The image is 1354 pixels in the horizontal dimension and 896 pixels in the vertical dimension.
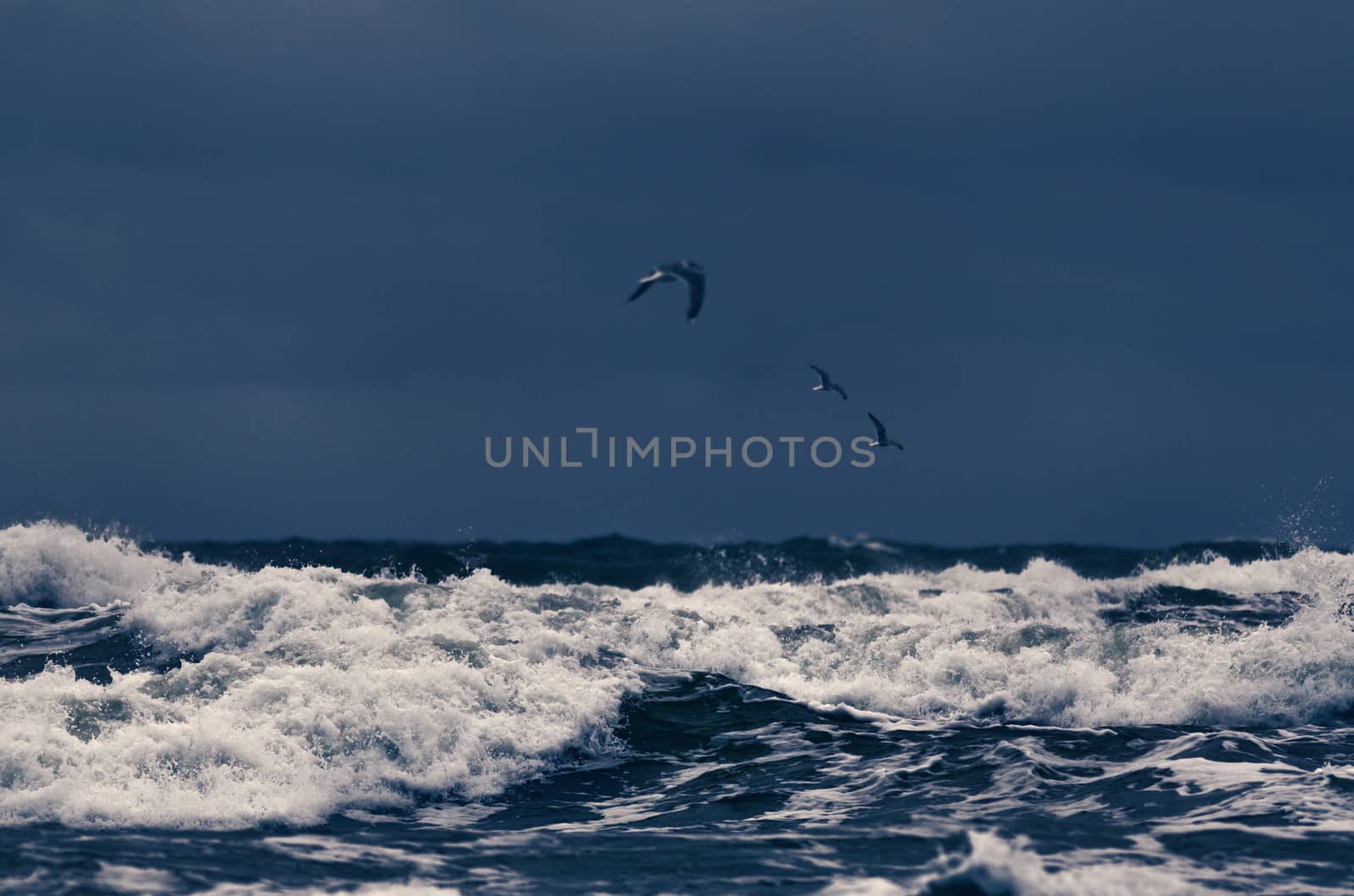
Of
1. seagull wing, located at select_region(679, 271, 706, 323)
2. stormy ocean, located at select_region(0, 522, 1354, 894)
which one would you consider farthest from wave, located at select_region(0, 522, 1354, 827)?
seagull wing, located at select_region(679, 271, 706, 323)

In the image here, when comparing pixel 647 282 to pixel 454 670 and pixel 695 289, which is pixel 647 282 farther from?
pixel 454 670

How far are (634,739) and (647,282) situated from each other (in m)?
5.89

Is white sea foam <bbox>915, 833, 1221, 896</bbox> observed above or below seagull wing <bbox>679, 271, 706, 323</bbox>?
below

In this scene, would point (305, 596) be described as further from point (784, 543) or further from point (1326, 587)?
point (784, 543)

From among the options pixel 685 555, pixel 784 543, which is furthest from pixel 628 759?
pixel 784 543

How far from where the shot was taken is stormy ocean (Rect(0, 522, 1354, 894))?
36.5ft

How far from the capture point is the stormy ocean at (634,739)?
1113cm

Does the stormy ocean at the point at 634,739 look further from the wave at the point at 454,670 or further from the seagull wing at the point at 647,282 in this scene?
the seagull wing at the point at 647,282

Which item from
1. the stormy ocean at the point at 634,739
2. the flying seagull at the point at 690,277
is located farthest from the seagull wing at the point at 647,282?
the stormy ocean at the point at 634,739

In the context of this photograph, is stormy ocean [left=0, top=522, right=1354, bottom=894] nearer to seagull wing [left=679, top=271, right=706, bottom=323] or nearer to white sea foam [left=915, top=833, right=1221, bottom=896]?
white sea foam [left=915, top=833, right=1221, bottom=896]

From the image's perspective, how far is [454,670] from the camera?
16.1m

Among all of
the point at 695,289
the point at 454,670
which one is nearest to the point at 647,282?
the point at 695,289

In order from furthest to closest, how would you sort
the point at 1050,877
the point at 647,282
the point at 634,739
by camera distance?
the point at 634,739, the point at 647,282, the point at 1050,877

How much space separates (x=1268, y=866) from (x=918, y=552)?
32896 millimetres
